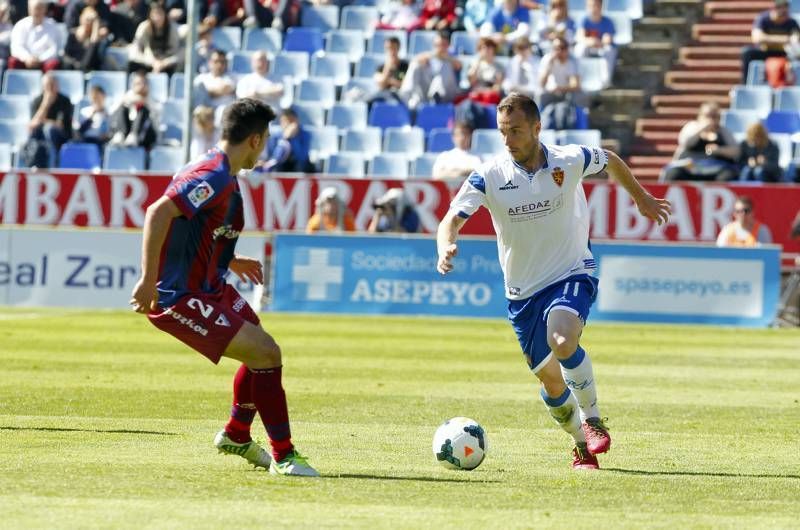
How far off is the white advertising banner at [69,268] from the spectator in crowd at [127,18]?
863 centimetres

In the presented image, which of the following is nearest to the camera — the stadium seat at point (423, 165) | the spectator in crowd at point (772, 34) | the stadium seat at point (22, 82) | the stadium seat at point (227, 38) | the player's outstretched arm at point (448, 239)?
the player's outstretched arm at point (448, 239)

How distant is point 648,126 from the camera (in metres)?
29.0

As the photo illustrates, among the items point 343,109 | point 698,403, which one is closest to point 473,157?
point 343,109

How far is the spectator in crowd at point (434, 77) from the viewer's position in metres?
27.7

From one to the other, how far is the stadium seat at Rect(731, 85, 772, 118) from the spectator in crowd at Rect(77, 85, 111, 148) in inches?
419

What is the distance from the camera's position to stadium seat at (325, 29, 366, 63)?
3045cm

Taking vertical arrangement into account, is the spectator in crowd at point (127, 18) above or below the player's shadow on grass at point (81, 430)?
above

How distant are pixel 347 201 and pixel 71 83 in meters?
7.59

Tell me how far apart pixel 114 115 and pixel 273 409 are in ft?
66.1

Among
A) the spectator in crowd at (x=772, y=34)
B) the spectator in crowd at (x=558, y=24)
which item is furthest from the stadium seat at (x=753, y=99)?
the spectator in crowd at (x=558, y=24)

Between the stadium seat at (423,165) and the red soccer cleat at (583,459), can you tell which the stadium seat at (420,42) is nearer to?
the stadium seat at (423,165)

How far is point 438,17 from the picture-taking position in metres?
30.2

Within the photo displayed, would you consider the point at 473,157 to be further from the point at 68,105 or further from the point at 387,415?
the point at 387,415

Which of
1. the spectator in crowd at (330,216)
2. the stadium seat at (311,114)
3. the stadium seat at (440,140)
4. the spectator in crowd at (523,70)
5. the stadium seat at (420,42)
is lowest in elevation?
the spectator in crowd at (330,216)
